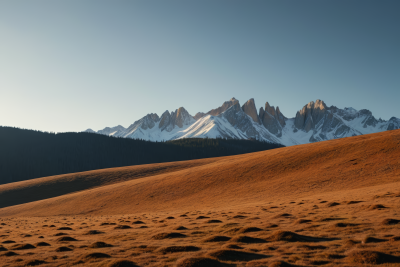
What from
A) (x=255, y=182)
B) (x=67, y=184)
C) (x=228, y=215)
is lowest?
(x=67, y=184)

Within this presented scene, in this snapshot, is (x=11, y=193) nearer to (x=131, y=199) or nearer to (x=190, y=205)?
(x=131, y=199)

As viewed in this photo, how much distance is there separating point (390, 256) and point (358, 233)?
5.04 m

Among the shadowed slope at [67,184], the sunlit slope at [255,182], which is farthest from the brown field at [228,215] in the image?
the shadowed slope at [67,184]

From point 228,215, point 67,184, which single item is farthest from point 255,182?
point 67,184

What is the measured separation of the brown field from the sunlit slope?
23 cm

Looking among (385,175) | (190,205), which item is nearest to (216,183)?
(190,205)

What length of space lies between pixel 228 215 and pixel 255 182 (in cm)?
2736

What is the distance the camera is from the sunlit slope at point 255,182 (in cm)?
4241

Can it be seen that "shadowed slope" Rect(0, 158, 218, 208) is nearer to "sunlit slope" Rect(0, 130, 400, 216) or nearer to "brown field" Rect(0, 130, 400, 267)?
"brown field" Rect(0, 130, 400, 267)

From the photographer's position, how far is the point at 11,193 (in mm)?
85875

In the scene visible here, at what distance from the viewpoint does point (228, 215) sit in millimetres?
27125

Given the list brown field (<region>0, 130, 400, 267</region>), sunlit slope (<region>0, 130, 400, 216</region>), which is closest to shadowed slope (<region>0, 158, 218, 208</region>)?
brown field (<region>0, 130, 400, 267</region>)

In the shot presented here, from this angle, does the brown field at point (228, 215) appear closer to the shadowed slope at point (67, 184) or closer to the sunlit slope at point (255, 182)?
the sunlit slope at point (255, 182)

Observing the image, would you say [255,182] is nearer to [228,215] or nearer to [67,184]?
[228,215]
